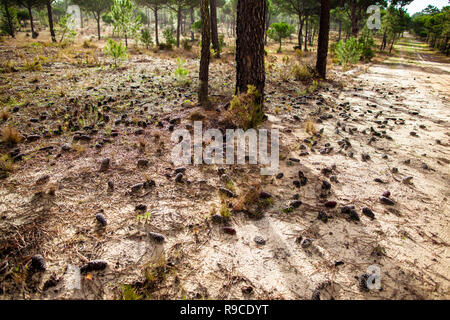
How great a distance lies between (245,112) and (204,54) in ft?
Result: 7.43

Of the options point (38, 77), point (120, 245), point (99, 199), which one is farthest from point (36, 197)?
point (38, 77)

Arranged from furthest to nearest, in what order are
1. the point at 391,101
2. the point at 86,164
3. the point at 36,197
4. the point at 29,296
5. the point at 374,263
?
the point at 391,101 < the point at 86,164 < the point at 36,197 < the point at 374,263 < the point at 29,296

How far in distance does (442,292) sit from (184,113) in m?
5.23

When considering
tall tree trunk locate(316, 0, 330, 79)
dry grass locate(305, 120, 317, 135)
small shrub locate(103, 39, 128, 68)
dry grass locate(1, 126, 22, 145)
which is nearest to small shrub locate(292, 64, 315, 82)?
tall tree trunk locate(316, 0, 330, 79)

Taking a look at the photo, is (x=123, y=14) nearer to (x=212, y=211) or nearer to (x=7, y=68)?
(x=7, y=68)

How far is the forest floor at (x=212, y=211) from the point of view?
2.03 metres

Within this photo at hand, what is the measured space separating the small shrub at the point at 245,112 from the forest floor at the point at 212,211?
1.63 feet

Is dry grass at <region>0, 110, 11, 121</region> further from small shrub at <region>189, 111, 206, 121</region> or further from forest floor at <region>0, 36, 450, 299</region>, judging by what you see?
small shrub at <region>189, 111, 206, 121</region>

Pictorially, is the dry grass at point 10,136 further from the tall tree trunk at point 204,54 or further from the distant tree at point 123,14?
the distant tree at point 123,14

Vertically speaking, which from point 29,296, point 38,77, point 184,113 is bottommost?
point 29,296

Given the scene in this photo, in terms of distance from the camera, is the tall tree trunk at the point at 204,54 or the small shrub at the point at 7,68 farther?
the small shrub at the point at 7,68

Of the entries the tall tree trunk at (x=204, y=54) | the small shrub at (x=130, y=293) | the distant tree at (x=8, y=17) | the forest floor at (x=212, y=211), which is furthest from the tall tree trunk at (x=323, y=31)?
the distant tree at (x=8, y=17)

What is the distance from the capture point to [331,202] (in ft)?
9.71
